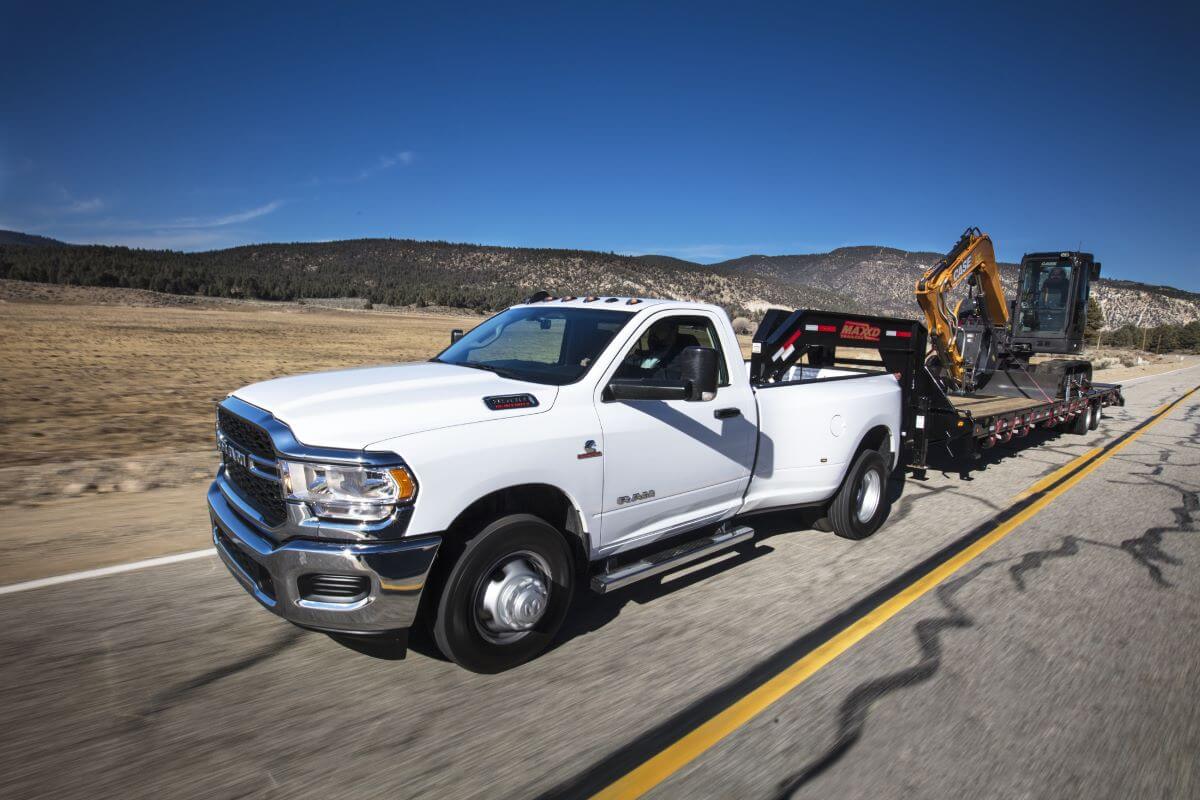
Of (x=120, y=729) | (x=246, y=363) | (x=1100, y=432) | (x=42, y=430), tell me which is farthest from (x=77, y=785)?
(x=246, y=363)

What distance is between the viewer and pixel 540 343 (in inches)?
185

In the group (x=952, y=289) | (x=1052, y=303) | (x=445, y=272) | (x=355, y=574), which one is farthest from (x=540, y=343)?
(x=445, y=272)

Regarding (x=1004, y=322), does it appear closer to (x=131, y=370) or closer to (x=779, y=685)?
(x=779, y=685)

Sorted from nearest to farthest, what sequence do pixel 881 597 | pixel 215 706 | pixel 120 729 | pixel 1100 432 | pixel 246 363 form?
1. pixel 120 729
2. pixel 215 706
3. pixel 881 597
4. pixel 1100 432
5. pixel 246 363

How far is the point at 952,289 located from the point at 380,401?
A: 39.2ft

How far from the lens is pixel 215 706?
3168 mm

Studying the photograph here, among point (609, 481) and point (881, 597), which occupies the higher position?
point (609, 481)

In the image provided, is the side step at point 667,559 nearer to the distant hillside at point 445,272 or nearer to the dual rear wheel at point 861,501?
the dual rear wheel at point 861,501

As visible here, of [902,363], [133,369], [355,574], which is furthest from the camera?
[133,369]

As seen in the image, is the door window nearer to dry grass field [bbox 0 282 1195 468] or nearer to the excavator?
dry grass field [bbox 0 282 1195 468]

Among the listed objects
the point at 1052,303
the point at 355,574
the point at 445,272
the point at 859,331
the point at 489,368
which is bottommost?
the point at 355,574

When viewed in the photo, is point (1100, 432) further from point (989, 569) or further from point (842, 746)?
point (842, 746)

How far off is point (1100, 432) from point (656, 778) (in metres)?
13.4

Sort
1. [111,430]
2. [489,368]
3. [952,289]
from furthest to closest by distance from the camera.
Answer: [952,289] → [111,430] → [489,368]
